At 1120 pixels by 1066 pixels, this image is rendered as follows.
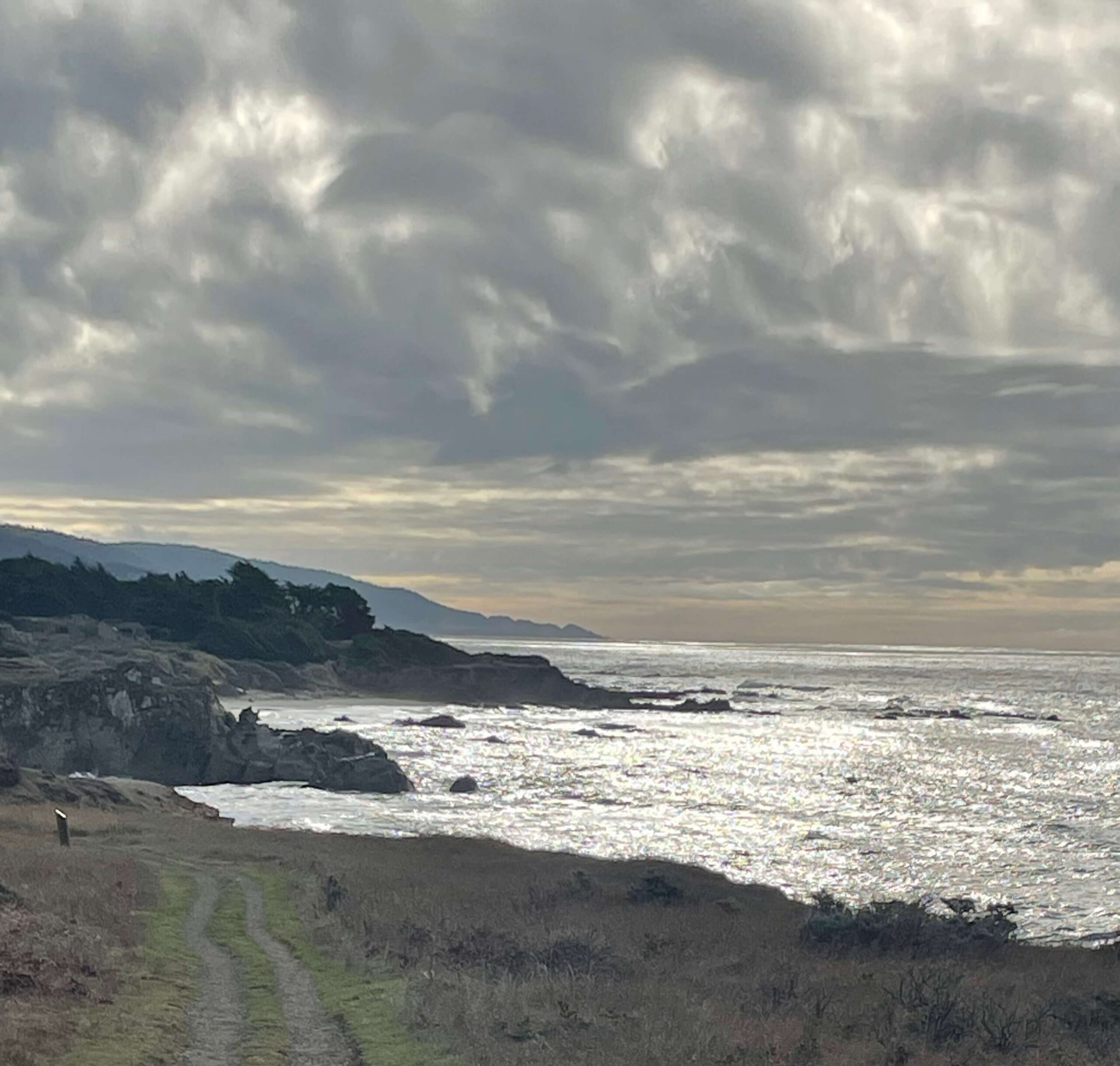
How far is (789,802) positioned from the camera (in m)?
67.8

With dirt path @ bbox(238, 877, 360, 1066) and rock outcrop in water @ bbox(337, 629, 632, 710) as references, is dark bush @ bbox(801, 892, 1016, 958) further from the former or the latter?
rock outcrop in water @ bbox(337, 629, 632, 710)

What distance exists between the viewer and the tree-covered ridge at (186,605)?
146 m

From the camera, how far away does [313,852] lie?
39812mm

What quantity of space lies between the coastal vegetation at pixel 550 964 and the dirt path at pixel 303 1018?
239mm

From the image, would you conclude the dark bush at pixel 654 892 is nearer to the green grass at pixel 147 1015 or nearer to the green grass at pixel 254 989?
Result: the green grass at pixel 254 989

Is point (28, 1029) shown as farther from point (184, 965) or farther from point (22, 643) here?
point (22, 643)

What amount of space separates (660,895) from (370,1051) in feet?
77.0

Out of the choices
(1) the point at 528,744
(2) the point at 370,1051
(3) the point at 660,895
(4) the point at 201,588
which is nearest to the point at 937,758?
(1) the point at 528,744

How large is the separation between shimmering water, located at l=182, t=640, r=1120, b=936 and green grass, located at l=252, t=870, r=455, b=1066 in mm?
24482

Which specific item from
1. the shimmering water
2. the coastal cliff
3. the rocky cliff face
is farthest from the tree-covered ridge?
the rocky cliff face

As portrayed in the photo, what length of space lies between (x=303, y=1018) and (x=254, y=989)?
220cm

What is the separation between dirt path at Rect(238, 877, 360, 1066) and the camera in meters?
14.9

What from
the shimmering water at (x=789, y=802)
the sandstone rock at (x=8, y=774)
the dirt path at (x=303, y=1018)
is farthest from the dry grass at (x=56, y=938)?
the shimmering water at (x=789, y=802)

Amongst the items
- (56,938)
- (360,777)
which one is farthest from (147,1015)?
(360,777)
